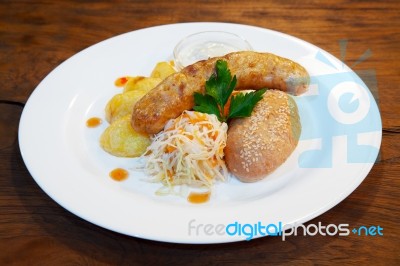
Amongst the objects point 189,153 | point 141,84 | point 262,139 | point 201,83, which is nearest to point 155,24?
point 141,84

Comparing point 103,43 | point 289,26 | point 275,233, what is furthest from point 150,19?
point 275,233

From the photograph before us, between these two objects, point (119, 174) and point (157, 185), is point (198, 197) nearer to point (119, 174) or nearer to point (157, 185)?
point (157, 185)

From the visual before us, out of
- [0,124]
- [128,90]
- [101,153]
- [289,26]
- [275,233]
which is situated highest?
[289,26]

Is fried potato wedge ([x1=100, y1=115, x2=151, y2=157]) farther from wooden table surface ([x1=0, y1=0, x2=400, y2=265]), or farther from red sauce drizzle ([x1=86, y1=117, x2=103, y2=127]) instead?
wooden table surface ([x1=0, y1=0, x2=400, y2=265])

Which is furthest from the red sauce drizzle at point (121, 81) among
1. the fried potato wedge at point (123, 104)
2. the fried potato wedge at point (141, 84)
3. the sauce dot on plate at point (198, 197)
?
the sauce dot on plate at point (198, 197)

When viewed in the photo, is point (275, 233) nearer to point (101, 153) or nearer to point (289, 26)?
point (101, 153)

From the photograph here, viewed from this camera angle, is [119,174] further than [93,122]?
No

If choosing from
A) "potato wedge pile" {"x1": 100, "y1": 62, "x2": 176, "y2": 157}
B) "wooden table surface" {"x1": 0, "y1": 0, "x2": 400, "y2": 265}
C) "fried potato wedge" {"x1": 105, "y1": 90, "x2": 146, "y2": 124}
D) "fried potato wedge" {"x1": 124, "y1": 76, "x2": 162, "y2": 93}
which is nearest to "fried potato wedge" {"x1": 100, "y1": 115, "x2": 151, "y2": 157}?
"potato wedge pile" {"x1": 100, "y1": 62, "x2": 176, "y2": 157}
